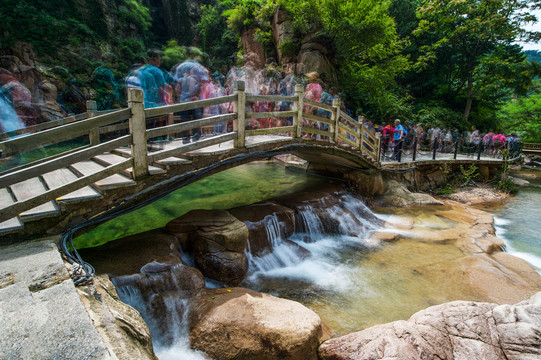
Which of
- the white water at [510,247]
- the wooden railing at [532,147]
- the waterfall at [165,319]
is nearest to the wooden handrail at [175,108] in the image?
the waterfall at [165,319]

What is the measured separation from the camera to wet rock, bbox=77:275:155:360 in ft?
6.86

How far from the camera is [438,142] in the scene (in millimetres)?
17219

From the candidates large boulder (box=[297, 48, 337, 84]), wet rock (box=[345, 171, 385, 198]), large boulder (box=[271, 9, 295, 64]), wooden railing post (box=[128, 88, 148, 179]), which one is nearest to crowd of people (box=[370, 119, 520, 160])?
wet rock (box=[345, 171, 385, 198])

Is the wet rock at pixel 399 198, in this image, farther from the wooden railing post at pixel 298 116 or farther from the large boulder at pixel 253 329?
the large boulder at pixel 253 329

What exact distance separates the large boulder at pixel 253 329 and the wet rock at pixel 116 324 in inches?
48.8

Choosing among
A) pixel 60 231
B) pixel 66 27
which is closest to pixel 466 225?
pixel 60 231

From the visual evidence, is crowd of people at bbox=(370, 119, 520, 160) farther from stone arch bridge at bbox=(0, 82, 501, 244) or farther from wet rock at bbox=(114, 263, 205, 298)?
wet rock at bbox=(114, 263, 205, 298)

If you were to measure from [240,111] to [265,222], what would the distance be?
2679mm

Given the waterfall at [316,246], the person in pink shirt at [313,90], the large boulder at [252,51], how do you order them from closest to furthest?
the waterfall at [316,246]
the person in pink shirt at [313,90]
the large boulder at [252,51]

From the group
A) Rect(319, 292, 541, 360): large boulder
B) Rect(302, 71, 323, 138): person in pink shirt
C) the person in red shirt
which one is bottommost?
Rect(319, 292, 541, 360): large boulder

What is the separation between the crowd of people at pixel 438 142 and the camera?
514 inches

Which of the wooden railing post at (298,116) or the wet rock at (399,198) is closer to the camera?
the wooden railing post at (298,116)

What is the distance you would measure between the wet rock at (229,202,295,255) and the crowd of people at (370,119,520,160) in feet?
23.8

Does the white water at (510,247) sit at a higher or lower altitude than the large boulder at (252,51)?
lower
